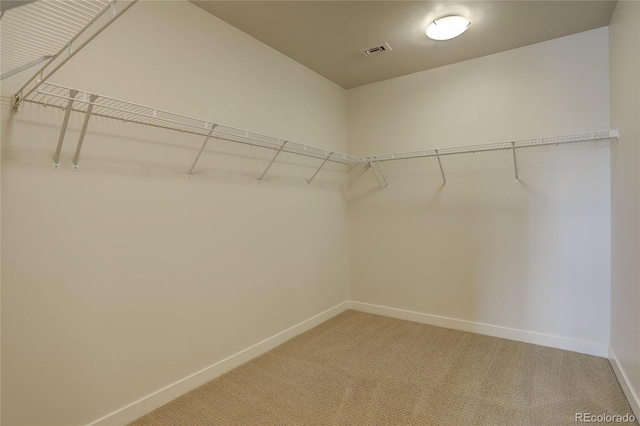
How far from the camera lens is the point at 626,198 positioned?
2.00 m

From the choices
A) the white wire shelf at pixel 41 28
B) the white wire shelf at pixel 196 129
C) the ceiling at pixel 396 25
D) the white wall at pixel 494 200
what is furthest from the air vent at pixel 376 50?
the white wire shelf at pixel 41 28

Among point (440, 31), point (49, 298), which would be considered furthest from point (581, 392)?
point (49, 298)

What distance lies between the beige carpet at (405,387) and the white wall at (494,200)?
380 mm

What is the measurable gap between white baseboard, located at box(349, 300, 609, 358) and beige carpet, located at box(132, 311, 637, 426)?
8cm

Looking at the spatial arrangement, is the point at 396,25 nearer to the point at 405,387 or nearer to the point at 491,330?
the point at 405,387

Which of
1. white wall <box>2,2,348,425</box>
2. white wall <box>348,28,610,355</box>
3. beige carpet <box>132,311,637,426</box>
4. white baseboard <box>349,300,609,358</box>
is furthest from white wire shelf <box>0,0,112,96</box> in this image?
white baseboard <box>349,300,609,358</box>

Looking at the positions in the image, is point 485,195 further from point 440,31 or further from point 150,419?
point 150,419

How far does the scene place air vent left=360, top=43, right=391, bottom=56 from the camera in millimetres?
2638

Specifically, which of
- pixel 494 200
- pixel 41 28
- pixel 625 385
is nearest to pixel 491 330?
pixel 625 385

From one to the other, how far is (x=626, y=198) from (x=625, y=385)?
110 centimetres

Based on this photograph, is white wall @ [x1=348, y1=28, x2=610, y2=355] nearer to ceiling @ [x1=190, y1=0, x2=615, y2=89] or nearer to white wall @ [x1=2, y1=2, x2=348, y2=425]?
ceiling @ [x1=190, y1=0, x2=615, y2=89]

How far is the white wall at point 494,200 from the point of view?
2.48 meters

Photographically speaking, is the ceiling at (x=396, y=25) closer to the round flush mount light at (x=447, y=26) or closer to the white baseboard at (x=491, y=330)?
the round flush mount light at (x=447, y=26)

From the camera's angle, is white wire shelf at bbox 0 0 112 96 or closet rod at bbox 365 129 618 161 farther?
closet rod at bbox 365 129 618 161
